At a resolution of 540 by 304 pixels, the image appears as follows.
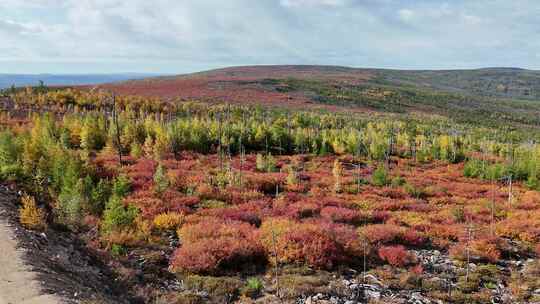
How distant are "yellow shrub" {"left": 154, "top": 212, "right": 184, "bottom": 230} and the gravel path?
20.8 feet

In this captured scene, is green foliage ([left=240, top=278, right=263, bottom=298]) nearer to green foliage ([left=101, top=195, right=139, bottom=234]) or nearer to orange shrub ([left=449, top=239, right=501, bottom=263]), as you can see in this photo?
green foliage ([left=101, top=195, right=139, bottom=234])

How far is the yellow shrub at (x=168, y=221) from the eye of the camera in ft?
62.0

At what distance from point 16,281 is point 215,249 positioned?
21.0ft

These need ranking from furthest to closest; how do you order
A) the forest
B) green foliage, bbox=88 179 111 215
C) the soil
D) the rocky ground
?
green foliage, bbox=88 179 111 215 < the forest < the rocky ground < the soil

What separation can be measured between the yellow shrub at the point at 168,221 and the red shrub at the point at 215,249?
1.04 m

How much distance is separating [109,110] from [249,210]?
57.6 metres

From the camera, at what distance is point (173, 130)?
46.4 meters

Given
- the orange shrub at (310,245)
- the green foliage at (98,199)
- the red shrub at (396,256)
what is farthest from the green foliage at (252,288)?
the green foliage at (98,199)

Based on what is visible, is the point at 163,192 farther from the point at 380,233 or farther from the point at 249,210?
the point at 380,233

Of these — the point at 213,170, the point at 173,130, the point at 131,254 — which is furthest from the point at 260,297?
the point at 173,130

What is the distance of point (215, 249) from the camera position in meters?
15.3

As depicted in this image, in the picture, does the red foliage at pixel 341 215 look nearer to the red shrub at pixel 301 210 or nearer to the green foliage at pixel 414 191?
the red shrub at pixel 301 210

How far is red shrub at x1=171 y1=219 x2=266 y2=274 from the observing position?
1464 centimetres

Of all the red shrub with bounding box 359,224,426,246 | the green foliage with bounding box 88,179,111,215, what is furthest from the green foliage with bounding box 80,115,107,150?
the red shrub with bounding box 359,224,426,246
